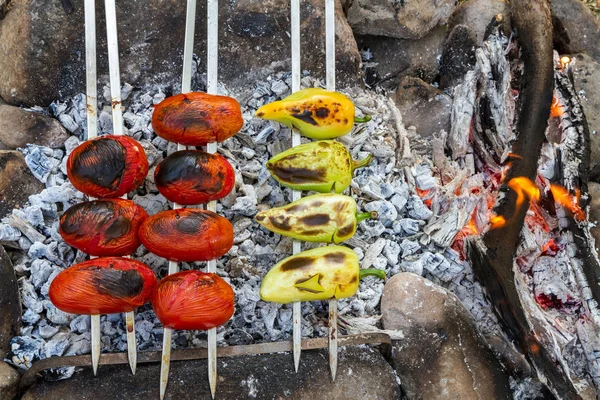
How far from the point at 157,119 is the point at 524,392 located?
253cm

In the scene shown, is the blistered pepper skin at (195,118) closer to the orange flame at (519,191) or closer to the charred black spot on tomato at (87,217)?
the charred black spot on tomato at (87,217)

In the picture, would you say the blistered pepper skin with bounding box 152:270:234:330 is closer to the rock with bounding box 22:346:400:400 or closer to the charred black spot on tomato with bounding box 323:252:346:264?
the rock with bounding box 22:346:400:400

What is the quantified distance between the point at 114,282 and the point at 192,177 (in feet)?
2.02

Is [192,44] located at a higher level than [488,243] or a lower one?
higher

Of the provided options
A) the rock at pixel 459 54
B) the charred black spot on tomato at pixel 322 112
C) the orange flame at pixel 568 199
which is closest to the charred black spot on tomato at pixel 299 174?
the charred black spot on tomato at pixel 322 112

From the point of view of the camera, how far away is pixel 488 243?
339 centimetres

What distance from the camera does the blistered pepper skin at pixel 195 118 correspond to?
2957 mm

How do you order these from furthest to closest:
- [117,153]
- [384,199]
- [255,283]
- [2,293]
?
1. [384,199]
2. [255,283]
3. [2,293]
4. [117,153]

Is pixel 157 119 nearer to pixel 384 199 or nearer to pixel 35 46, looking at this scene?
pixel 35 46

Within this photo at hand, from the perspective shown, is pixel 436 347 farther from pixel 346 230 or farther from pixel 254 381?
pixel 254 381

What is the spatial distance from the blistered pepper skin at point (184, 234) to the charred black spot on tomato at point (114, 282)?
187 millimetres

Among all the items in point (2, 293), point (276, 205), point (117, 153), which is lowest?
point (2, 293)

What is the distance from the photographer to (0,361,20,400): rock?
283 centimetres

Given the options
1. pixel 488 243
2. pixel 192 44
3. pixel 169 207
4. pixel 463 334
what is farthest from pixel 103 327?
pixel 488 243
